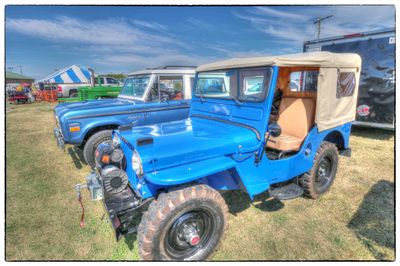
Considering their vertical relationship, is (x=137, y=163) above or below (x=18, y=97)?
below

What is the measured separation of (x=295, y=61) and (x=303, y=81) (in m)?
1.55

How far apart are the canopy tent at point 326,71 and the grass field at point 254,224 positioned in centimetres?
123

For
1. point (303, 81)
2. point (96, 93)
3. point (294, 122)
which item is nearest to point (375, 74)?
point (303, 81)

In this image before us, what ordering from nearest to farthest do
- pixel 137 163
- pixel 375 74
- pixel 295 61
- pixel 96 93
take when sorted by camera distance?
pixel 137 163 → pixel 295 61 → pixel 375 74 → pixel 96 93

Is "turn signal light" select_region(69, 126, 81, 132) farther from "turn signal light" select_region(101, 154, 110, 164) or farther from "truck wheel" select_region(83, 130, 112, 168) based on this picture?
A: "turn signal light" select_region(101, 154, 110, 164)

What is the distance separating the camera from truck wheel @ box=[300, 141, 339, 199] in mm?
3531

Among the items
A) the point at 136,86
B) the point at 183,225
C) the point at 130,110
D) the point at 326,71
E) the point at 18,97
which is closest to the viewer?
the point at 183,225

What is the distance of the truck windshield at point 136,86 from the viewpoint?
18.9ft

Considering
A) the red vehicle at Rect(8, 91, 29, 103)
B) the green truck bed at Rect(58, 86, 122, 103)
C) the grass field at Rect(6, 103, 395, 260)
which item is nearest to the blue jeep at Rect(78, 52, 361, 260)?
the grass field at Rect(6, 103, 395, 260)

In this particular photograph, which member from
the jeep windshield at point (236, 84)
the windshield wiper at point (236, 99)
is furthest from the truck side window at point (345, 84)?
the windshield wiper at point (236, 99)

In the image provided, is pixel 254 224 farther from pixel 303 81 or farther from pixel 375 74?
pixel 375 74

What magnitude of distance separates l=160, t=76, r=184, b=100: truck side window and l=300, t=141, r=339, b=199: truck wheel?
3.52 m

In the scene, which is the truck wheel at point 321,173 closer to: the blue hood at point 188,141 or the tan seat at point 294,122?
the tan seat at point 294,122

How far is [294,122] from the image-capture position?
3803 mm
